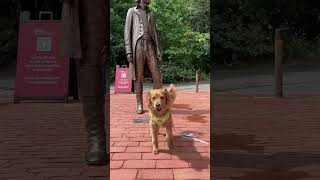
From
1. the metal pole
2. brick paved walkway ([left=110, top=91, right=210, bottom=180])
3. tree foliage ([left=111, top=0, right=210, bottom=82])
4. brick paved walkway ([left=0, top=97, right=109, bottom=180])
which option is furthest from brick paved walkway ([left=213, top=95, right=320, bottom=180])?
tree foliage ([left=111, top=0, right=210, bottom=82])

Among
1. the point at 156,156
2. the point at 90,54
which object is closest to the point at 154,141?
the point at 156,156

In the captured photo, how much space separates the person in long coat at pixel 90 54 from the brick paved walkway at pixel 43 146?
0.20 meters

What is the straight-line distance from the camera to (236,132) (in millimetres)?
5465

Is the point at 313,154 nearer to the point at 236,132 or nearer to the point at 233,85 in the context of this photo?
the point at 236,132

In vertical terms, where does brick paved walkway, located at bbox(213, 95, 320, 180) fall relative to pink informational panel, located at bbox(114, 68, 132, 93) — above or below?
below

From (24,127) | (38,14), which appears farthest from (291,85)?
(24,127)

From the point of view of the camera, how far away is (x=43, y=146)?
177 inches

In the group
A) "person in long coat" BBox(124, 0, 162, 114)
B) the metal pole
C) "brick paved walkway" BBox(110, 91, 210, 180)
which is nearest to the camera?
"brick paved walkway" BBox(110, 91, 210, 180)

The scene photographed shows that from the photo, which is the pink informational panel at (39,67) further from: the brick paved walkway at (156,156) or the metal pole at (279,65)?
the metal pole at (279,65)

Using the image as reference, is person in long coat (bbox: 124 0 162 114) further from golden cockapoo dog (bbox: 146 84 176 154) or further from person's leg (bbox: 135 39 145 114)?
golden cockapoo dog (bbox: 146 84 176 154)

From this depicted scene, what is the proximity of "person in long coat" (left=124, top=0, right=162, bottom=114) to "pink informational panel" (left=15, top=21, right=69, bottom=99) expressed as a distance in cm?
294

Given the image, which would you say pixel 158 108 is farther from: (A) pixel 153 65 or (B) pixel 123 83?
(B) pixel 123 83

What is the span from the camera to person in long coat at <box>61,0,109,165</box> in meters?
Answer: 3.40

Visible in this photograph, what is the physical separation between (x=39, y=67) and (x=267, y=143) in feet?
17.6
